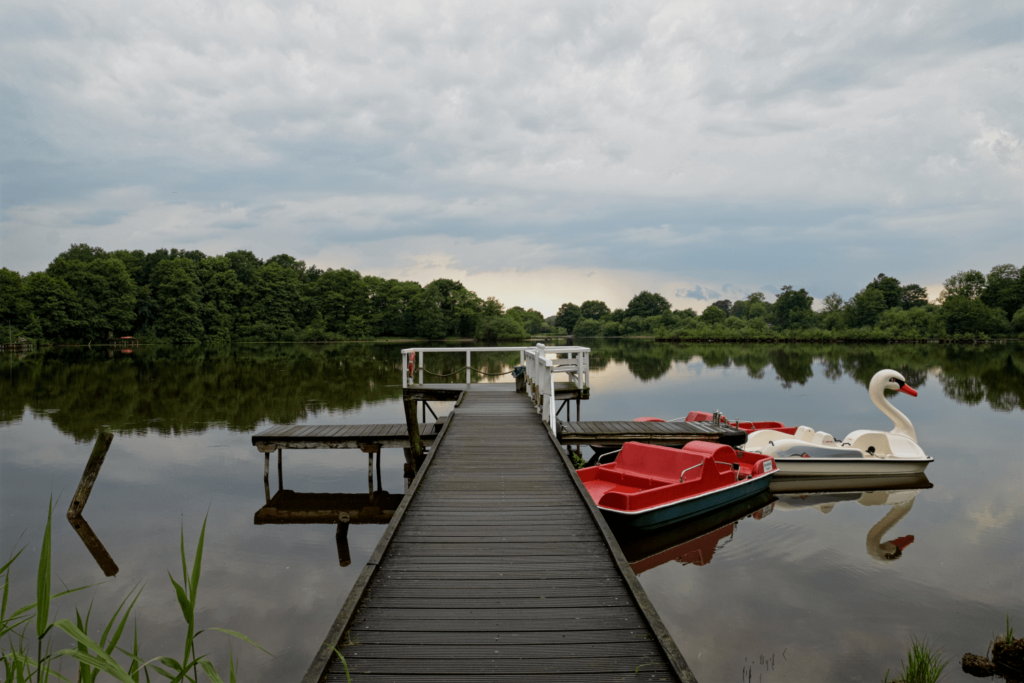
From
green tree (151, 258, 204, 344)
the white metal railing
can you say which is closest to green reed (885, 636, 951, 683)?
the white metal railing

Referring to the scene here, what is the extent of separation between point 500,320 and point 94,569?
78336mm

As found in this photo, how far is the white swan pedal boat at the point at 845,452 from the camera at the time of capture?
12227 millimetres

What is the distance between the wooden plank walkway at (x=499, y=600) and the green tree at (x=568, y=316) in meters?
128

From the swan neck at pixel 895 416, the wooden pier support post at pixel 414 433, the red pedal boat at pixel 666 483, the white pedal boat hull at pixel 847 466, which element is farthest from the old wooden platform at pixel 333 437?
the swan neck at pixel 895 416

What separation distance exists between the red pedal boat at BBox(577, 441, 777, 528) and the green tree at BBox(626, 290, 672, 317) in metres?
111

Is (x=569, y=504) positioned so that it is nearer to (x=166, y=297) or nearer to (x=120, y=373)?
(x=120, y=373)

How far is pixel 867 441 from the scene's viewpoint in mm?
12977

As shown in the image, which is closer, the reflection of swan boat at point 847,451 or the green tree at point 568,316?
the reflection of swan boat at point 847,451

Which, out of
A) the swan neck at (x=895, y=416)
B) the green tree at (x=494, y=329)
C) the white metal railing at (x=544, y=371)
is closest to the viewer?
the white metal railing at (x=544, y=371)

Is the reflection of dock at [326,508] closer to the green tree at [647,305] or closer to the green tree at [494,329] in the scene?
the green tree at [494,329]

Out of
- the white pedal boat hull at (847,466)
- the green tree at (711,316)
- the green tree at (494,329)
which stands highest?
the green tree at (711,316)

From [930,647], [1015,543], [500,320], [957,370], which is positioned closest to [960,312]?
[957,370]

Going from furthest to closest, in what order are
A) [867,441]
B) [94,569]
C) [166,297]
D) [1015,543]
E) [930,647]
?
[166,297]
[867,441]
[1015,543]
[94,569]
[930,647]

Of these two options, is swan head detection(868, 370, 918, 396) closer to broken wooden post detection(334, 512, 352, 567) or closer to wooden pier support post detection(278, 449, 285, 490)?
broken wooden post detection(334, 512, 352, 567)
